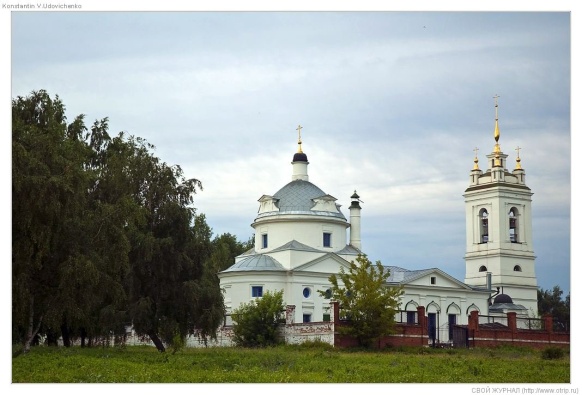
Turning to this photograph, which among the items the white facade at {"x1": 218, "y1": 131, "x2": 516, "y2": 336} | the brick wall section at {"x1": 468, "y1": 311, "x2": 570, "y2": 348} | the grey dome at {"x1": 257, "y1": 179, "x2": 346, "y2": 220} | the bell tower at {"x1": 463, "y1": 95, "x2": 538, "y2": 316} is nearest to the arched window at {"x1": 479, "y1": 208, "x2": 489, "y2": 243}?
the bell tower at {"x1": 463, "y1": 95, "x2": 538, "y2": 316}

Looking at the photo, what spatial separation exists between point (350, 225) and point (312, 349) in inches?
887

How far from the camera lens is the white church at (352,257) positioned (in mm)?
60125

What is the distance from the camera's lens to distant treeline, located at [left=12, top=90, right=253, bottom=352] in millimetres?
31797

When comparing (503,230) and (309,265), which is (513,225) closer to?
(503,230)

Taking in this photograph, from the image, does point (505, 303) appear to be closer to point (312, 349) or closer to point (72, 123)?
point (312, 349)

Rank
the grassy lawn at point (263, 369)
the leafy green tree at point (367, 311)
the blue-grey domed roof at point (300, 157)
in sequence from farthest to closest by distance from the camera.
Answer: the blue-grey domed roof at point (300, 157) < the leafy green tree at point (367, 311) < the grassy lawn at point (263, 369)

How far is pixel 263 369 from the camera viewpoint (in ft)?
97.6

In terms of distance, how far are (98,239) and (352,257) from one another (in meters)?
29.2

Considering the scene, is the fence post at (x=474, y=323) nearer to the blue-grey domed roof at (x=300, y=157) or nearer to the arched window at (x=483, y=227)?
the blue-grey domed roof at (x=300, y=157)

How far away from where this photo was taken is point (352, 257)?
63.7 m

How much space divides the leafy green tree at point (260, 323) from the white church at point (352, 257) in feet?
19.7

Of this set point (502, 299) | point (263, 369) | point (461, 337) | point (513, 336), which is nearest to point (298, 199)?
point (461, 337)

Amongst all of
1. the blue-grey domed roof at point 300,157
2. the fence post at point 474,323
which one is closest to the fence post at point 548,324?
the fence post at point 474,323
